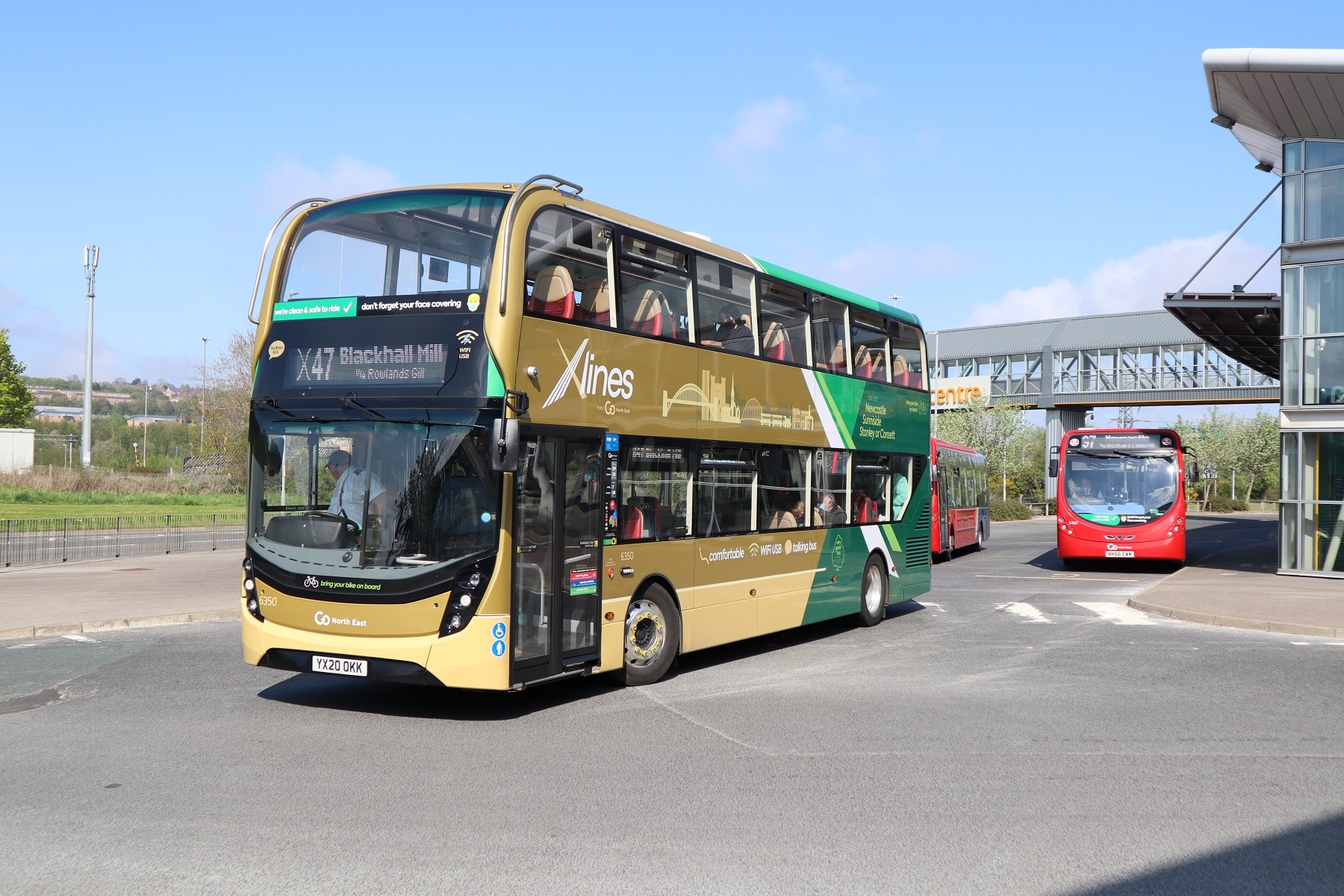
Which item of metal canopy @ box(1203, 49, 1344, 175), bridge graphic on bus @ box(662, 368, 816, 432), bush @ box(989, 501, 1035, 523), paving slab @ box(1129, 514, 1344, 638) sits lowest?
bush @ box(989, 501, 1035, 523)

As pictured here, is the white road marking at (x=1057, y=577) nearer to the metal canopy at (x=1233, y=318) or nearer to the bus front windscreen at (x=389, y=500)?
the metal canopy at (x=1233, y=318)

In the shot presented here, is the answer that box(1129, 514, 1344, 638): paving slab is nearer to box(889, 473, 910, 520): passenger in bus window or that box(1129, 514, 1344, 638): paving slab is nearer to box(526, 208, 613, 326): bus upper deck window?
box(889, 473, 910, 520): passenger in bus window

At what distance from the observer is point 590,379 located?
32.7 feet

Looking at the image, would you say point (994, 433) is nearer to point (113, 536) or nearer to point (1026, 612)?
point (113, 536)

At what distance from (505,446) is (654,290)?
2988 millimetres

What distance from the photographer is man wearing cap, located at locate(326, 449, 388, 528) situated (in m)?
8.96

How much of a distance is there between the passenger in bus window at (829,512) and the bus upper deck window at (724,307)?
246cm

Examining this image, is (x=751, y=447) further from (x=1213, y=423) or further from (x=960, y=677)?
(x=1213, y=423)

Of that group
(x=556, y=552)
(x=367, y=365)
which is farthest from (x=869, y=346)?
(x=367, y=365)

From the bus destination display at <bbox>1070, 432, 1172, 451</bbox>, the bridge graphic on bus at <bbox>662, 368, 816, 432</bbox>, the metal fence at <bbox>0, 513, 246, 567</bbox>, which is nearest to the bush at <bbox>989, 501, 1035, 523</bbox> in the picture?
the bus destination display at <bbox>1070, 432, 1172, 451</bbox>

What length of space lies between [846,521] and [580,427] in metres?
5.92

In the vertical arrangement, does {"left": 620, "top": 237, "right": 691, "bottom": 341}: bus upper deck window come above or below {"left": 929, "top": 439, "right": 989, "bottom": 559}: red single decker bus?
above

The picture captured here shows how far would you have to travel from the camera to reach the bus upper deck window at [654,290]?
10.6m

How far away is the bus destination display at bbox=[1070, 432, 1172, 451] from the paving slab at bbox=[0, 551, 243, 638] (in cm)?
1779
